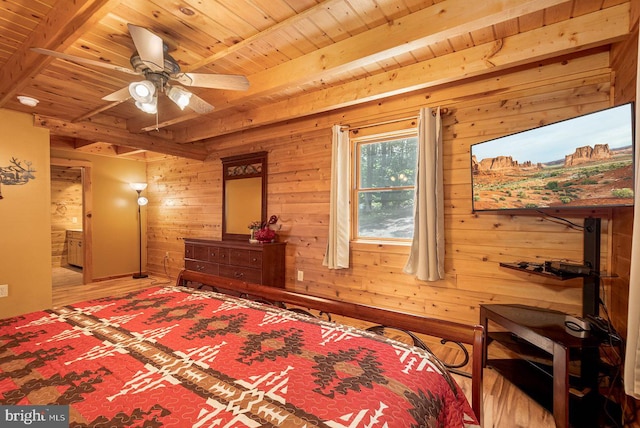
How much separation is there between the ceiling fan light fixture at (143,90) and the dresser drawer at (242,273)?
217cm

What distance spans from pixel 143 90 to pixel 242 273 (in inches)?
92.1

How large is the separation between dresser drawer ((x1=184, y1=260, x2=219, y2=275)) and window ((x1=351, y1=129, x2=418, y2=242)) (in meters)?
1.99

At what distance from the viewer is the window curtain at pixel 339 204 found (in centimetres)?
322

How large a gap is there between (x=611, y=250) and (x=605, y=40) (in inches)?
54.7

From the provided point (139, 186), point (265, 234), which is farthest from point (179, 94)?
point (139, 186)

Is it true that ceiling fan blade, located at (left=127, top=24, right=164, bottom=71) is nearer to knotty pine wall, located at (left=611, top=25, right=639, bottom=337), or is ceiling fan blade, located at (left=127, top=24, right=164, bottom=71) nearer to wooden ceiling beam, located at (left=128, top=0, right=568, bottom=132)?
wooden ceiling beam, located at (left=128, top=0, right=568, bottom=132)

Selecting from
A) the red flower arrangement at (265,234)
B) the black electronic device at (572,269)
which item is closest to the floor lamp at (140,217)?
the red flower arrangement at (265,234)

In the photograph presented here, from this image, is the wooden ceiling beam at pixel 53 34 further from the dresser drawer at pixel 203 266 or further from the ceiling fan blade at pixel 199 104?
the dresser drawer at pixel 203 266

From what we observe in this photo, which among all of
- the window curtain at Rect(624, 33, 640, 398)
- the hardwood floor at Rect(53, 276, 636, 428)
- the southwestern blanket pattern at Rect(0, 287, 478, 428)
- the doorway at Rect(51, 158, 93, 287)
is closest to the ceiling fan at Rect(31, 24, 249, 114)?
the southwestern blanket pattern at Rect(0, 287, 478, 428)

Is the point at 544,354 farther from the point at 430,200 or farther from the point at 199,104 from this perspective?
the point at 199,104

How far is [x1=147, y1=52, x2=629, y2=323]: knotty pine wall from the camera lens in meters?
2.22

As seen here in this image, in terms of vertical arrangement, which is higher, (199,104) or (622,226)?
(199,104)

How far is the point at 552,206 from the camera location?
1.88m

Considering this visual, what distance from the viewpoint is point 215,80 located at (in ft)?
6.51
